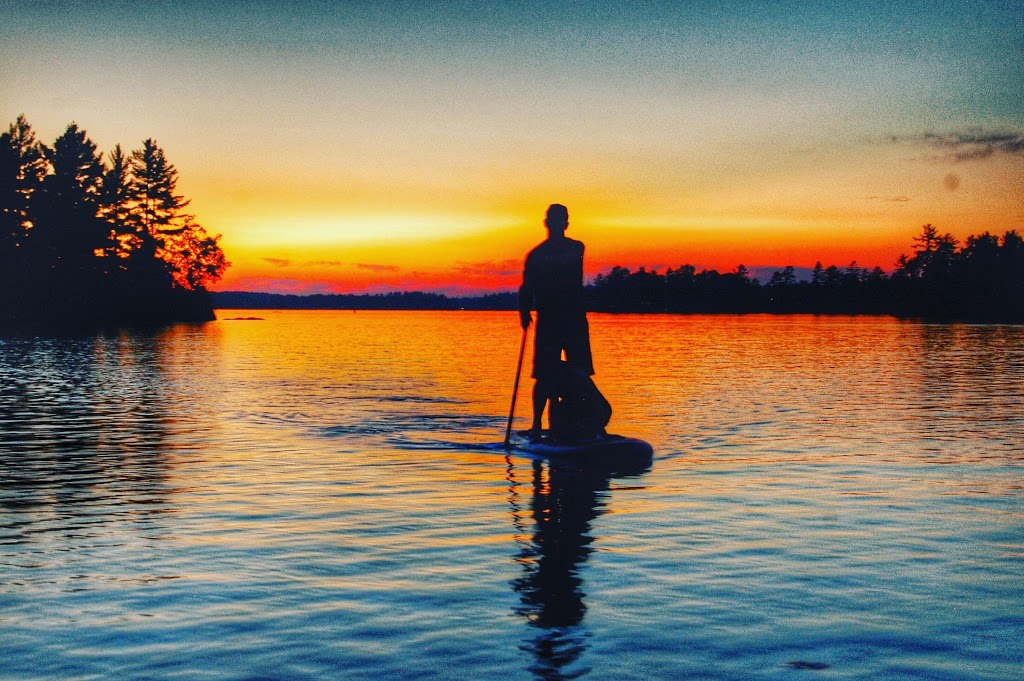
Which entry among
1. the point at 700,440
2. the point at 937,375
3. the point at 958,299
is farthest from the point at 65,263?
the point at 958,299

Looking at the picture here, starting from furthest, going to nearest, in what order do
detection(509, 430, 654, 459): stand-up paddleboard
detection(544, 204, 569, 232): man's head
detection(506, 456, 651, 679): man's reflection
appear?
detection(544, 204, 569, 232): man's head → detection(509, 430, 654, 459): stand-up paddleboard → detection(506, 456, 651, 679): man's reflection

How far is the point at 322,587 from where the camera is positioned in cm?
690

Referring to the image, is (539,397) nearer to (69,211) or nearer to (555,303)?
(555,303)

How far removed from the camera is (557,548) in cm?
821

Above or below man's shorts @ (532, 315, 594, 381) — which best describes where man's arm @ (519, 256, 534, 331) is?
above

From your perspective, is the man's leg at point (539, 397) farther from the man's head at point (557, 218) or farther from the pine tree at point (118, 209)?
the pine tree at point (118, 209)

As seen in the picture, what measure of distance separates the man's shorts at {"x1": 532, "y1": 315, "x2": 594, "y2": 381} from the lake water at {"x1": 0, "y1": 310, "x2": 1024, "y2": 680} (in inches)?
51.3

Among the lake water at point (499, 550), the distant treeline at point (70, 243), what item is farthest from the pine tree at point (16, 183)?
the lake water at point (499, 550)

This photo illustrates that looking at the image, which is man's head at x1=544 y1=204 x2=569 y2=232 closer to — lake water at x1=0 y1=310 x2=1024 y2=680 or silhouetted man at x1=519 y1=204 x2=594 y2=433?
silhouetted man at x1=519 y1=204 x2=594 y2=433

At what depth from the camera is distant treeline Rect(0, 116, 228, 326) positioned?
8325 centimetres

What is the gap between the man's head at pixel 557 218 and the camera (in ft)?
45.5

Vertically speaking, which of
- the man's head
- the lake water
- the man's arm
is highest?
the man's head

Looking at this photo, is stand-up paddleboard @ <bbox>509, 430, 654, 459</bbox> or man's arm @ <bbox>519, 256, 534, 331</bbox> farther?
man's arm @ <bbox>519, 256, 534, 331</bbox>

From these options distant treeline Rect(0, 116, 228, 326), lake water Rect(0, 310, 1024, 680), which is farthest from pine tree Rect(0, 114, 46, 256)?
lake water Rect(0, 310, 1024, 680)
